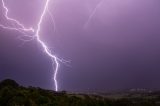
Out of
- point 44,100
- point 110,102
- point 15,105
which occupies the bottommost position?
point 15,105

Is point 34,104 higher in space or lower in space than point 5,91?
lower

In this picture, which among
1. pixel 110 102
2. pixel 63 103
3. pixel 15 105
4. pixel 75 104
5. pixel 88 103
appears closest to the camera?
pixel 15 105

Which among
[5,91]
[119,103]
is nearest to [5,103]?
[5,91]

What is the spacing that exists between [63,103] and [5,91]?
397cm

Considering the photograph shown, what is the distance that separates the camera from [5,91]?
1083 inches

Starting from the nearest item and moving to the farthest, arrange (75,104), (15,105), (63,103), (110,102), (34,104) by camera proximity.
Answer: (15,105) → (34,104) → (63,103) → (75,104) → (110,102)

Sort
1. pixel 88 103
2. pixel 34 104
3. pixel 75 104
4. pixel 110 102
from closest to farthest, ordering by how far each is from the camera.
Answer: pixel 34 104 < pixel 75 104 < pixel 88 103 < pixel 110 102

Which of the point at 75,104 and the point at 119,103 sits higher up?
the point at 119,103

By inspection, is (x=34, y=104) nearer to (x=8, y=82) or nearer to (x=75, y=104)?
(x=75, y=104)

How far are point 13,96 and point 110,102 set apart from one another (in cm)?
1145

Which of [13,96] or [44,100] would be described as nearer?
[13,96]

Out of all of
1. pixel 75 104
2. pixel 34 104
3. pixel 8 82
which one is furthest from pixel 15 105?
pixel 8 82

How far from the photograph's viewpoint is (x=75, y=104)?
28.2 meters

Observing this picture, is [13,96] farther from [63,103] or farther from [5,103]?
[63,103]
